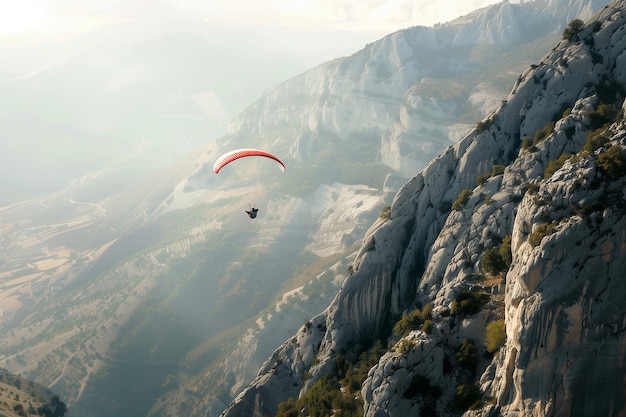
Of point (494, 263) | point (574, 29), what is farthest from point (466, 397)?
point (574, 29)

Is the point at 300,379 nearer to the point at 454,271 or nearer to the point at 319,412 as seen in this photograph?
the point at 319,412

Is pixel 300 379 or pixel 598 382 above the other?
pixel 598 382

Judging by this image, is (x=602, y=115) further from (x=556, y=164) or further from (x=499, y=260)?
(x=499, y=260)

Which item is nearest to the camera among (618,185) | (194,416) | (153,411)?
(618,185)

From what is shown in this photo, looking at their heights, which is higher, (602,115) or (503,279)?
(602,115)

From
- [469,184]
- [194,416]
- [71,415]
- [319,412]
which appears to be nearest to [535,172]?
[469,184]

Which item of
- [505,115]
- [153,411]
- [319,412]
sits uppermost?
[505,115]

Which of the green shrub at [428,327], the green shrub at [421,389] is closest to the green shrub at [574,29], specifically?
the green shrub at [428,327]
